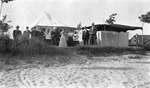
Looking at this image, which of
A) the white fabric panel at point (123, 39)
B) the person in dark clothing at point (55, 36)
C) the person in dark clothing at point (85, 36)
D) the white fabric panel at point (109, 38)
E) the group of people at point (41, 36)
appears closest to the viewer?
the group of people at point (41, 36)

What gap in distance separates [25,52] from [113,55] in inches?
237

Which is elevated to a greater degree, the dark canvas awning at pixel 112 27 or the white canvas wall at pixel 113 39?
the dark canvas awning at pixel 112 27

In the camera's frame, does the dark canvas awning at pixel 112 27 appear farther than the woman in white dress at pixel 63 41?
Yes

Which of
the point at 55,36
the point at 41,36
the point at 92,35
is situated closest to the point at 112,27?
the point at 92,35

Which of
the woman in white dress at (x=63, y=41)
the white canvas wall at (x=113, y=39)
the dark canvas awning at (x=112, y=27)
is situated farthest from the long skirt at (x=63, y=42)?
the dark canvas awning at (x=112, y=27)

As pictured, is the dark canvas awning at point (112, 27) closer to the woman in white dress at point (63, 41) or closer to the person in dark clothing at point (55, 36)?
the person in dark clothing at point (55, 36)

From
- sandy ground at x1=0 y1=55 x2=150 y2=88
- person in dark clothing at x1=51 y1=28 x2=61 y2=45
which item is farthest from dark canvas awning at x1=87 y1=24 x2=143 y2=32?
sandy ground at x1=0 y1=55 x2=150 y2=88

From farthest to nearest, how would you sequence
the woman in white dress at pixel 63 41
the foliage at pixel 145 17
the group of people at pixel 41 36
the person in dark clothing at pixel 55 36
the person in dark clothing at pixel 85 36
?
the foliage at pixel 145 17, the person in dark clothing at pixel 55 36, the person in dark clothing at pixel 85 36, the woman in white dress at pixel 63 41, the group of people at pixel 41 36

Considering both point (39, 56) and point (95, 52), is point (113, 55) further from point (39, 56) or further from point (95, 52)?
point (39, 56)

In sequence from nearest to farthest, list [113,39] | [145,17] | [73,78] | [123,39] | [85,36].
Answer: [73,78]
[85,36]
[113,39]
[123,39]
[145,17]

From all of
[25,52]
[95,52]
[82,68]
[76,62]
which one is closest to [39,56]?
[25,52]

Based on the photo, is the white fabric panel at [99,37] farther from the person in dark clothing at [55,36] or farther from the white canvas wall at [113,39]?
the person in dark clothing at [55,36]

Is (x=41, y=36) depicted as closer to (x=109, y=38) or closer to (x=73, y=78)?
(x=109, y=38)

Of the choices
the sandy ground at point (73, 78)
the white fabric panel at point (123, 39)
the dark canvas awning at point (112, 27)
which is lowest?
the sandy ground at point (73, 78)
